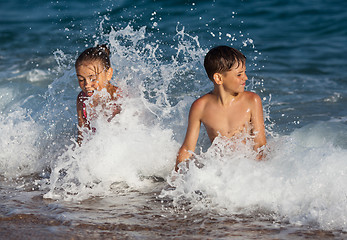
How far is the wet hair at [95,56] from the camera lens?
4.78m

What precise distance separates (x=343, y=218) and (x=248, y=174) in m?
0.83

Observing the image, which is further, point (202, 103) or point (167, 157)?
point (167, 157)

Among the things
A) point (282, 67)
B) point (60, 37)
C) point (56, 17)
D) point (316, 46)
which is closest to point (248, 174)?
point (282, 67)

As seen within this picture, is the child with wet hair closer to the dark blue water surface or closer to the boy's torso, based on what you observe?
the boy's torso

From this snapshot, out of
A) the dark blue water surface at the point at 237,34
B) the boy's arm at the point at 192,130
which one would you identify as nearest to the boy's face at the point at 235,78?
the boy's arm at the point at 192,130

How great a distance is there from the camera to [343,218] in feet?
10.7

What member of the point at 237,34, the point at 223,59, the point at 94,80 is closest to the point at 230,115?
the point at 223,59

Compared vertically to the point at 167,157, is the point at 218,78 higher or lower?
higher

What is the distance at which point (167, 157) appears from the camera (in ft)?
15.8

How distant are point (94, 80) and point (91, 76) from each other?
51 mm

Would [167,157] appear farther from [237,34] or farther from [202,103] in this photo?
[237,34]

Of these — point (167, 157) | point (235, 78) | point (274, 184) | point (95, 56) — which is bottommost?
point (274, 184)

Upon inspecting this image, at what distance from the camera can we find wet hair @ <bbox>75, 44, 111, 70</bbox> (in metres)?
4.78

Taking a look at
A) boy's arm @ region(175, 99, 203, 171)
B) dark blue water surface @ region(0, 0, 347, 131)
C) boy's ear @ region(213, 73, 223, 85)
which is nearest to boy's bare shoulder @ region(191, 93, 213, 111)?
boy's arm @ region(175, 99, 203, 171)
